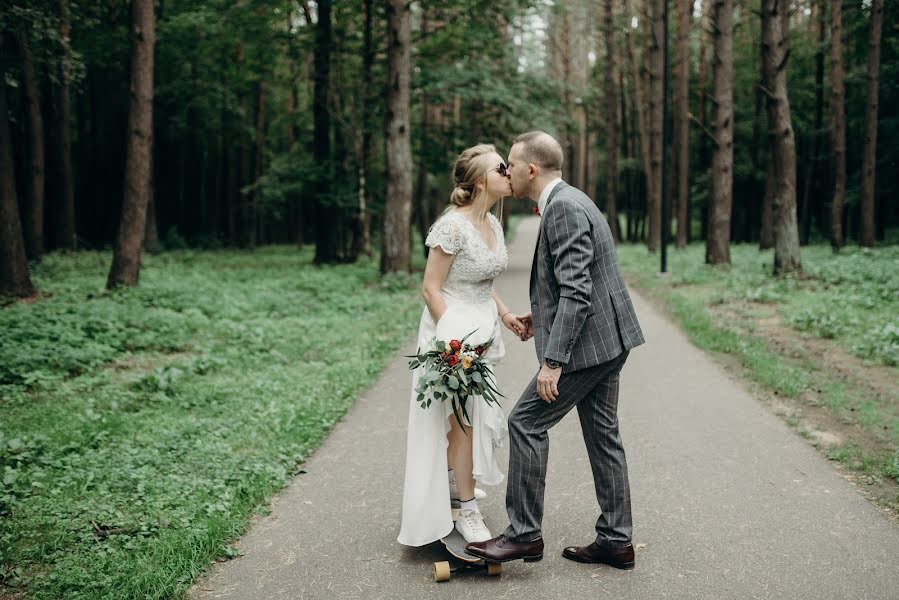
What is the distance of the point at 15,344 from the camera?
8.54 metres

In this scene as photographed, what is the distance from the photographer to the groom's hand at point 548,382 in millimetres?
3646

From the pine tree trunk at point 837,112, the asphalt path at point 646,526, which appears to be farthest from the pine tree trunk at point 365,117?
the asphalt path at point 646,526

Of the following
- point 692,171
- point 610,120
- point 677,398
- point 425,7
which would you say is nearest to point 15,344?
point 677,398

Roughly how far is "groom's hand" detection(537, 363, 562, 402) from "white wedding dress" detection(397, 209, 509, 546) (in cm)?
55

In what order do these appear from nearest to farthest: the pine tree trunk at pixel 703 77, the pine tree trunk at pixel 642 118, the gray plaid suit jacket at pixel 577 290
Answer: the gray plaid suit jacket at pixel 577 290
the pine tree trunk at pixel 642 118
the pine tree trunk at pixel 703 77

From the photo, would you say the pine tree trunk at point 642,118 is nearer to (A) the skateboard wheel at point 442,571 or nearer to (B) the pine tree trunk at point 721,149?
(B) the pine tree trunk at point 721,149

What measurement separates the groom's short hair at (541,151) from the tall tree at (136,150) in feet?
39.5

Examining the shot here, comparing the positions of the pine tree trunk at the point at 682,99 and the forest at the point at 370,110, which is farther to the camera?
the pine tree trunk at the point at 682,99

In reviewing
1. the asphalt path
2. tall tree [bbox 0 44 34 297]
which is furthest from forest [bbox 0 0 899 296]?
the asphalt path

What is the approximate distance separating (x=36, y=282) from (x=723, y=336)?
13.5 meters

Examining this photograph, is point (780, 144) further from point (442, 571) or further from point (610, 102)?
point (442, 571)

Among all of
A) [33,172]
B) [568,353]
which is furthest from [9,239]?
[568,353]

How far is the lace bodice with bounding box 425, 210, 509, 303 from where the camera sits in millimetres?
4070

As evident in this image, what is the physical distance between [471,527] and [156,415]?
12.6 ft
